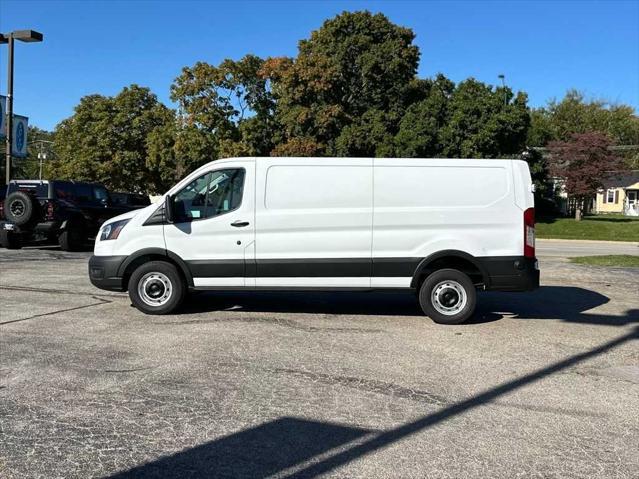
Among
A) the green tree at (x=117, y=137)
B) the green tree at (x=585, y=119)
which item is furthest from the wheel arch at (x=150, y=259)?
the green tree at (x=585, y=119)

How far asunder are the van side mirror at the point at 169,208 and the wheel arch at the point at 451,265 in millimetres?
3241

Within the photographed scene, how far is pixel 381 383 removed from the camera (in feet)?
17.6

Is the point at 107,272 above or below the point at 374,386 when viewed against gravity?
above

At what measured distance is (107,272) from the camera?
26.4 feet

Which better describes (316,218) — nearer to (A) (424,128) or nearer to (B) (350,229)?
(B) (350,229)

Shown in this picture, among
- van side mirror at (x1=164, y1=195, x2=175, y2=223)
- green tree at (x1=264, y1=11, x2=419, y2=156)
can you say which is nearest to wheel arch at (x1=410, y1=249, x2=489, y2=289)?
van side mirror at (x1=164, y1=195, x2=175, y2=223)

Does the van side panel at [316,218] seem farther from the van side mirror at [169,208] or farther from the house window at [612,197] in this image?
the house window at [612,197]

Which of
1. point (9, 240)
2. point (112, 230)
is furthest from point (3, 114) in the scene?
point (112, 230)

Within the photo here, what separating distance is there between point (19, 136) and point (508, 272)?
57.5ft

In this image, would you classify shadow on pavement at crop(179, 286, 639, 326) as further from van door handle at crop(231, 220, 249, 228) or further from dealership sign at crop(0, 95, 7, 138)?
dealership sign at crop(0, 95, 7, 138)

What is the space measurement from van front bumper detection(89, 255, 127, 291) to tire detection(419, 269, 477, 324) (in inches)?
158

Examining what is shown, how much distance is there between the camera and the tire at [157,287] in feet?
26.2

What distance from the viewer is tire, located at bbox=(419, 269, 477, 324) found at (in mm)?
7766

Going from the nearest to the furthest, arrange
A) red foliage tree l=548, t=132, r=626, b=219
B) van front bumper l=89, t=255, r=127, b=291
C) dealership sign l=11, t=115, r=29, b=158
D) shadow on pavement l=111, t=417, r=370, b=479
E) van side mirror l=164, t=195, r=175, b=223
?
shadow on pavement l=111, t=417, r=370, b=479
van side mirror l=164, t=195, r=175, b=223
van front bumper l=89, t=255, r=127, b=291
dealership sign l=11, t=115, r=29, b=158
red foliage tree l=548, t=132, r=626, b=219
